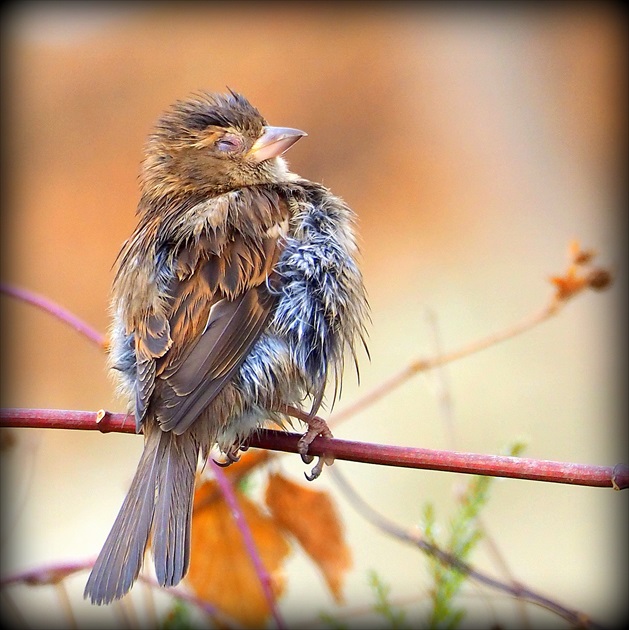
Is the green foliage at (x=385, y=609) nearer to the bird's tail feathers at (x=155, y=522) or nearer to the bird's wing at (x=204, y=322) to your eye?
the bird's tail feathers at (x=155, y=522)

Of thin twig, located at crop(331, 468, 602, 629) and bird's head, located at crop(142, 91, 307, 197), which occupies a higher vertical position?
bird's head, located at crop(142, 91, 307, 197)

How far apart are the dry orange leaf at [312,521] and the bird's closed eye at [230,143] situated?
4.20 feet

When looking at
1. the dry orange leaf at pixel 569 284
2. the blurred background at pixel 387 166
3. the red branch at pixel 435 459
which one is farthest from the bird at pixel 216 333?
the blurred background at pixel 387 166

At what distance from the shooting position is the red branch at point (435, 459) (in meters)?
2.15

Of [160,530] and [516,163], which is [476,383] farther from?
[160,530]

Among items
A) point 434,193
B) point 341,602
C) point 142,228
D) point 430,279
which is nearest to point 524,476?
point 341,602

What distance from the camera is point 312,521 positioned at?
115 inches

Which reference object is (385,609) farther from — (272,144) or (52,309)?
(272,144)

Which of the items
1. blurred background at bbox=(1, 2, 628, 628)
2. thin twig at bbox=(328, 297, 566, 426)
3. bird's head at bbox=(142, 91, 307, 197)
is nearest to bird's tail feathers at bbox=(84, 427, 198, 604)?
thin twig at bbox=(328, 297, 566, 426)

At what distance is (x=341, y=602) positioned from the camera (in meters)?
2.85

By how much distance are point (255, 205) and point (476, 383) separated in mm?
4152

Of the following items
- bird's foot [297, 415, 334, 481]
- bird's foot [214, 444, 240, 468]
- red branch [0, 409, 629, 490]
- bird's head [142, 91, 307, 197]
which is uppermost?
bird's head [142, 91, 307, 197]

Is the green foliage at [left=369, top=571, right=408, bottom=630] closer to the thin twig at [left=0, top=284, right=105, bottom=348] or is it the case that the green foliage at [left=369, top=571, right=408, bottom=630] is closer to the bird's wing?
the bird's wing

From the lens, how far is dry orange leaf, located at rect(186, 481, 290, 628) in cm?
285
